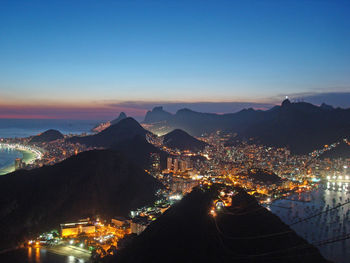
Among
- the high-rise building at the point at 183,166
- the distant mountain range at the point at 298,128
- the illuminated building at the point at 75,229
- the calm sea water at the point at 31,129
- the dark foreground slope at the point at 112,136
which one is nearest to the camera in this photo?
the illuminated building at the point at 75,229

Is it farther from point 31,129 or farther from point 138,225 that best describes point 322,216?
point 31,129

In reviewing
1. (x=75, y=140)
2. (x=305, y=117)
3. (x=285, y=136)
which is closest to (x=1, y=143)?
(x=75, y=140)

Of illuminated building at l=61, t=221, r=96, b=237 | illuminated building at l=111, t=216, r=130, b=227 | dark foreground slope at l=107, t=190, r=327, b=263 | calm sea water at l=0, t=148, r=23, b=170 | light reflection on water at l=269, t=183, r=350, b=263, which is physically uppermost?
dark foreground slope at l=107, t=190, r=327, b=263

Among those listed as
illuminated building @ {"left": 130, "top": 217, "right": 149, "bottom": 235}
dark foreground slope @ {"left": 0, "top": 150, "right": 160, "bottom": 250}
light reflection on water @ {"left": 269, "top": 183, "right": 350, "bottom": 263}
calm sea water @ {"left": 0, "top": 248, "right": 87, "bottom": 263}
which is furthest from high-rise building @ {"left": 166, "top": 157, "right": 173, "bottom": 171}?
calm sea water @ {"left": 0, "top": 248, "right": 87, "bottom": 263}

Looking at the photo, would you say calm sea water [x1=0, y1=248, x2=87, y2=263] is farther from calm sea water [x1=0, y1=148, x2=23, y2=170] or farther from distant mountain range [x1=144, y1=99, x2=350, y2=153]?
distant mountain range [x1=144, y1=99, x2=350, y2=153]

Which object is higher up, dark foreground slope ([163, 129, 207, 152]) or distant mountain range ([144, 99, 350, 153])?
distant mountain range ([144, 99, 350, 153])

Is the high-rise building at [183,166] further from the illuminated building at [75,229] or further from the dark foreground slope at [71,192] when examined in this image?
the illuminated building at [75,229]

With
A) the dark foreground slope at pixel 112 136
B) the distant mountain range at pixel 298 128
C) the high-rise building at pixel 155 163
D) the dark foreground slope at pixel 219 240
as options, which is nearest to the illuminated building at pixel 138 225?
the dark foreground slope at pixel 219 240

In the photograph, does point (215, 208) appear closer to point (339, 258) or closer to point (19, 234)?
point (339, 258)

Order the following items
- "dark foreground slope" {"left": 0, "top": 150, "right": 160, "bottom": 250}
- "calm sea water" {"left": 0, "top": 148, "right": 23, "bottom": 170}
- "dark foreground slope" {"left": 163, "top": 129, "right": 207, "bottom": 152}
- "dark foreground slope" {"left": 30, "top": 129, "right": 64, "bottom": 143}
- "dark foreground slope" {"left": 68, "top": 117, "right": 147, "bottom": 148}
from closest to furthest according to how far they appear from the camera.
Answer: "dark foreground slope" {"left": 0, "top": 150, "right": 160, "bottom": 250} → "calm sea water" {"left": 0, "top": 148, "right": 23, "bottom": 170} → "dark foreground slope" {"left": 163, "top": 129, "right": 207, "bottom": 152} → "dark foreground slope" {"left": 68, "top": 117, "right": 147, "bottom": 148} → "dark foreground slope" {"left": 30, "top": 129, "right": 64, "bottom": 143}
